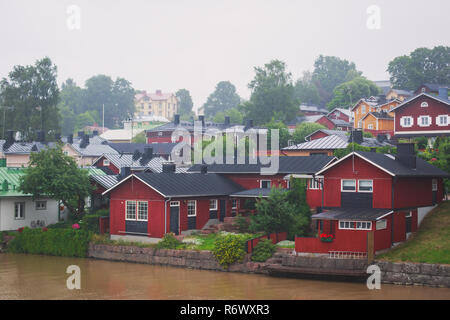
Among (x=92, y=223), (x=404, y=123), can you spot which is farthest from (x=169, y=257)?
(x=404, y=123)

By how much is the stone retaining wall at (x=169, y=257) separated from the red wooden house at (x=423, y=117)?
32127mm

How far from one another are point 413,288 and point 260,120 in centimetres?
6853

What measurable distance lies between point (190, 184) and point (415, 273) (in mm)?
17033

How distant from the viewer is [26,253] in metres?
43.5

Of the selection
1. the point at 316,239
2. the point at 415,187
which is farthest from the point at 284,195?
the point at 415,187

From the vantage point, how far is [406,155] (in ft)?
128

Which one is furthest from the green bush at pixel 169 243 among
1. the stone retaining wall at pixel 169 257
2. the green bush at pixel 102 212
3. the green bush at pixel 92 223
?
the green bush at pixel 102 212

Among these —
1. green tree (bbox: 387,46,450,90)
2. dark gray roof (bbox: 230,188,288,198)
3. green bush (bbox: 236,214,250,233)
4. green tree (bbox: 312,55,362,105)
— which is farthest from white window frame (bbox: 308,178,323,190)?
green tree (bbox: 312,55,362,105)

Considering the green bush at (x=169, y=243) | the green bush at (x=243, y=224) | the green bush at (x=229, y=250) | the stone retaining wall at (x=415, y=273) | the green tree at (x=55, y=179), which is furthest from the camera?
the green tree at (x=55, y=179)

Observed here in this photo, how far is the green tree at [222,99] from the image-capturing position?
171m

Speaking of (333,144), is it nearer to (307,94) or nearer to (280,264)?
(280,264)

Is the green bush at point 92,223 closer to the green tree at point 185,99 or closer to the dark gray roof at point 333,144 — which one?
the dark gray roof at point 333,144
